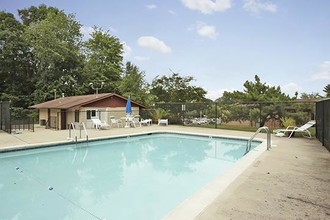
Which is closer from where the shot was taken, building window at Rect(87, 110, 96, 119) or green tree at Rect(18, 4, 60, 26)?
building window at Rect(87, 110, 96, 119)

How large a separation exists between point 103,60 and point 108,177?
28.6m

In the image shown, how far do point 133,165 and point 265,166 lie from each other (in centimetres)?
459

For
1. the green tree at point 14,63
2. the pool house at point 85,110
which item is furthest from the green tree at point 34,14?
the pool house at point 85,110

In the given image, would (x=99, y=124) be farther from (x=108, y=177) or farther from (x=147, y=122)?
(x=108, y=177)

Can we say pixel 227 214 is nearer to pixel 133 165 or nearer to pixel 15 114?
pixel 133 165

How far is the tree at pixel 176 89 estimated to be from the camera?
97.2 feet

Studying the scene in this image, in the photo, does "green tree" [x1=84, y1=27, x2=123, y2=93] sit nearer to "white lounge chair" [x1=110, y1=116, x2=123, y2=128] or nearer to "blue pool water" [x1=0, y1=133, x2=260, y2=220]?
"white lounge chair" [x1=110, y1=116, x2=123, y2=128]

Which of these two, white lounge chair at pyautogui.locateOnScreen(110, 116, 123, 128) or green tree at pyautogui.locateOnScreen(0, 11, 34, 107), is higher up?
green tree at pyautogui.locateOnScreen(0, 11, 34, 107)

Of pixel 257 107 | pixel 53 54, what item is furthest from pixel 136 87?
pixel 257 107

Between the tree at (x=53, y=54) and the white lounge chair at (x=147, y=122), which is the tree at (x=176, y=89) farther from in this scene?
the white lounge chair at (x=147, y=122)

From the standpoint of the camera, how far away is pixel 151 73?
30.4 metres

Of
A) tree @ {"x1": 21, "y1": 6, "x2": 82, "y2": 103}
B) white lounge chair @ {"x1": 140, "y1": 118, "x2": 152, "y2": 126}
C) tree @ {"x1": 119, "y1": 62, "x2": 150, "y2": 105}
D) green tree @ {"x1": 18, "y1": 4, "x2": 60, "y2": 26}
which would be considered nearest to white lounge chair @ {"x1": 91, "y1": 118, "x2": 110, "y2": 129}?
white lounge chair @ {"x1": 140, "y1": 118, "x2": 152, "y2": 126}

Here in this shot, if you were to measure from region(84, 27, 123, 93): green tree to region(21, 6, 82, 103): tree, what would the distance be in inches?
65.7

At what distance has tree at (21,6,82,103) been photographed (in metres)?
26.6
